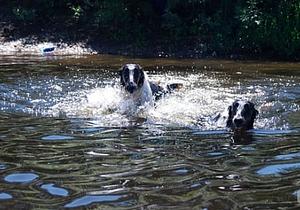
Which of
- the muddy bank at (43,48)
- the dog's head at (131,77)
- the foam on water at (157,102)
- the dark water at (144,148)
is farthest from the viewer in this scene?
the muddy bank at (43,48)

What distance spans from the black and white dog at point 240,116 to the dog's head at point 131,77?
200 centimetres

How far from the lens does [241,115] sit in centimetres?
821

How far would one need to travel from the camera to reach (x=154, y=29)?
69.0 feet

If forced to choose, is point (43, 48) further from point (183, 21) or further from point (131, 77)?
point (131, 77)

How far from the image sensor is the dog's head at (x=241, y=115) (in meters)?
8.12

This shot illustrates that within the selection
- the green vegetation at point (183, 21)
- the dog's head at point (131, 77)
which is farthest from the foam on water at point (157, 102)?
the green vegetation at point (183, 21)

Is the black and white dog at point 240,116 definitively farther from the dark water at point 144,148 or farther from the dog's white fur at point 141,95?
the dog's white fur at point 141,95

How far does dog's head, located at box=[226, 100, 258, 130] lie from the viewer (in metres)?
8.12

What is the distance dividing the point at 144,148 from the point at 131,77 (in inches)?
141

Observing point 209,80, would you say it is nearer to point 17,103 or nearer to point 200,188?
point 17,103

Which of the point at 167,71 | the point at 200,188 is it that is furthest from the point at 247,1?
the point at 200,188

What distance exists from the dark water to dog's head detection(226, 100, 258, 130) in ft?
0.56

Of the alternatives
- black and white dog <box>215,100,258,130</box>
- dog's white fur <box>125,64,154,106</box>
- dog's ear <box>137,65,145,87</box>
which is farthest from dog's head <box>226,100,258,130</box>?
dog's ear <box>137,65,145,87</box>

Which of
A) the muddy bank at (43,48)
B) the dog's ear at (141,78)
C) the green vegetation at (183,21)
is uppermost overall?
the green vegetation at (183,21)
